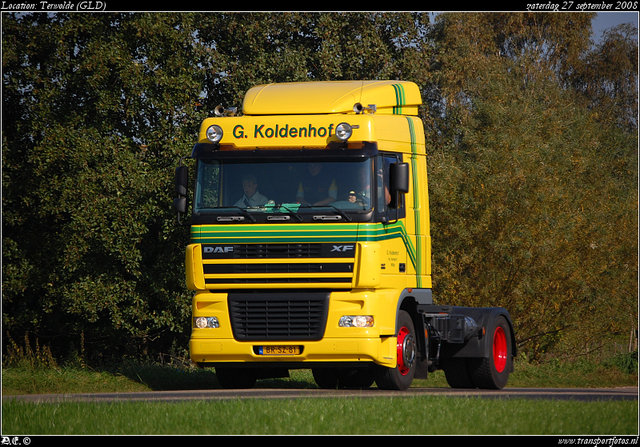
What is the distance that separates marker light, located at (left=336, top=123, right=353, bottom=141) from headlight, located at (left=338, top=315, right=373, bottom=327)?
2364 millimetres

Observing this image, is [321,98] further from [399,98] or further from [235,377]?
[235,377]

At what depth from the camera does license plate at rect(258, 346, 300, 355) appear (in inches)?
464

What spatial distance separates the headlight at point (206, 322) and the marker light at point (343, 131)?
2982 millimetres

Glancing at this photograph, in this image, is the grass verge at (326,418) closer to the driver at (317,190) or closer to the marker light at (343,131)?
the driver at (317,190)

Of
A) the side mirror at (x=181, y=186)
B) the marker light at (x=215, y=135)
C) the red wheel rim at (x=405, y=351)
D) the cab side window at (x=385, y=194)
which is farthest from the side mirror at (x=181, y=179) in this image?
the red wheel rim at (x=405, y=351)

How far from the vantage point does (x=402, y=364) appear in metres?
12.4

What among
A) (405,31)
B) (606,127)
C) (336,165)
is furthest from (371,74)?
(606,127)

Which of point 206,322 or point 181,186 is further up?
point 181,186

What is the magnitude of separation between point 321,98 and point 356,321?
129 inches

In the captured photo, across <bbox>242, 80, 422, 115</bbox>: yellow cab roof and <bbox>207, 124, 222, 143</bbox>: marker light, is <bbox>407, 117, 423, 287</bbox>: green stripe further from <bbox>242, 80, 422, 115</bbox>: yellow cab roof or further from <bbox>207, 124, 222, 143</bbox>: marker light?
<bbox>207, 124, 222, 143</bbox>: marker light

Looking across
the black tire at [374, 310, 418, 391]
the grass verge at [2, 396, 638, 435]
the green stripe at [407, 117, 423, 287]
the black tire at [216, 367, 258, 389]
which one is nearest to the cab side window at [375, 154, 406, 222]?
the green stripe at [407, 117, 423, 287]

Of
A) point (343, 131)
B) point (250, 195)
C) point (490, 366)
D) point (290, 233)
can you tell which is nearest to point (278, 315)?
point (290, 233)

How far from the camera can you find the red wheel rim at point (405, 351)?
12336 millimetres

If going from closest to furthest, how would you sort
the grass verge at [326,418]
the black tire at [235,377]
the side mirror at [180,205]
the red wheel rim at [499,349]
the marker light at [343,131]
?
the grass verge at [326,418] < the marker light at [343,131] < the side mirror at [180,205] < the black tire at [235,377] < the red wheel rim at [499,349]
